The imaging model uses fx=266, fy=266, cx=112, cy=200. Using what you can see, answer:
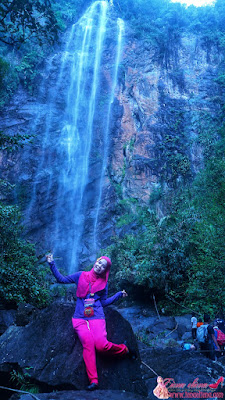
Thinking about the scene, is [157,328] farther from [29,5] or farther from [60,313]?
[29,5]

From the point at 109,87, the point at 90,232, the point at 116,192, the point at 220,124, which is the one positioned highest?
the point at 109,87

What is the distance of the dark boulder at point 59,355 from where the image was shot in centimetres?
249

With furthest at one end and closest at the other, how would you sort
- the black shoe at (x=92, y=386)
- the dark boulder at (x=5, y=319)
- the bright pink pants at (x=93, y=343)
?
the dark boulder at (x=5, y=319), the bright pink pants at (x=93, y=343), the black shoe at (x=92, y=386)

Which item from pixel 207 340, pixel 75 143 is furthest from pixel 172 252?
pixel 75 143

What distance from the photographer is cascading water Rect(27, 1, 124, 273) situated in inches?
749

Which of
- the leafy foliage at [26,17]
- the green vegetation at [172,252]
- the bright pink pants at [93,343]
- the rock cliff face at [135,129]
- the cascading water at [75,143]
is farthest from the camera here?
the cascading water at [75,143]

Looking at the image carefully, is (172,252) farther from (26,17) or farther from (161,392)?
(26,17)

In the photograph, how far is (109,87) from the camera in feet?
71.9

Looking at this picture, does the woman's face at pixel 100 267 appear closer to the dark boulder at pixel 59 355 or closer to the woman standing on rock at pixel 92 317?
the woman standing on rock at pixel 92 317

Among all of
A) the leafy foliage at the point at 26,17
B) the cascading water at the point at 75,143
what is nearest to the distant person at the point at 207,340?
the leafy foliage at the point at 26,17

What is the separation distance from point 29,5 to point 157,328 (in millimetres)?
9104

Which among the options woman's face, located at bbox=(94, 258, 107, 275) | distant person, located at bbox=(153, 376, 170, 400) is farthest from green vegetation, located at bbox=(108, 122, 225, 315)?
distant person, located at bbox=(153, 376, 170, 400)

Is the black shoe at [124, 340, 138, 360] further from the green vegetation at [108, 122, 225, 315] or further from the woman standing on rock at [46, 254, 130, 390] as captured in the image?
the green vegetation at [108, 122, 225, 315]

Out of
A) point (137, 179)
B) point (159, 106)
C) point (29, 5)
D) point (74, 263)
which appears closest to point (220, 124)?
point (159, 106)
